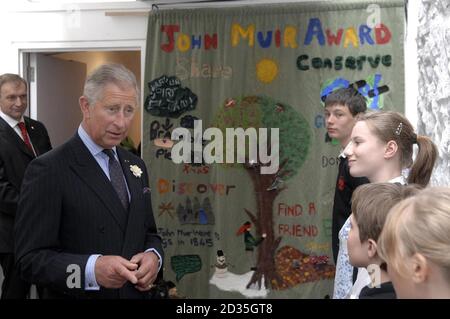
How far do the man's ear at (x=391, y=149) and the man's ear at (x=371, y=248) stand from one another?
0.77 m

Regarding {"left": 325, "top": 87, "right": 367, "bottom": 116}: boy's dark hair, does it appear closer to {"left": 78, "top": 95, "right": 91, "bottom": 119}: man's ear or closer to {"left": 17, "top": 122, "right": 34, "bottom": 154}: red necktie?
{"left": 78, "top": 95, "right": 91, "bottom": 119}: man's ear

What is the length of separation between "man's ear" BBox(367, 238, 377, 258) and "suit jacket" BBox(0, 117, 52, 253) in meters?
2.82

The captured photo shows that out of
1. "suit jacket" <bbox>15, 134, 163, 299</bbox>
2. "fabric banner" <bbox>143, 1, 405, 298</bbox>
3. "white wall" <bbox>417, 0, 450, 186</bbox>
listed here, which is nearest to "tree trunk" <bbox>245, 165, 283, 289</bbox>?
"fabric banner" <bbox>143, 1, 405, 298</bbox>

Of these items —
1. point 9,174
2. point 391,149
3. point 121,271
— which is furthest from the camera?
point 9,174

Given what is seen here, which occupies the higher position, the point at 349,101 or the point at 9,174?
the point at 349,101

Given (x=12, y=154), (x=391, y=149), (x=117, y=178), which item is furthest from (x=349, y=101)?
(x=12, y=154)

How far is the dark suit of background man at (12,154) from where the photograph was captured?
4.40 m

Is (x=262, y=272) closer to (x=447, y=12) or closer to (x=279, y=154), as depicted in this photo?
(x=279, y=154)

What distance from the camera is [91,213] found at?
244 centimetres

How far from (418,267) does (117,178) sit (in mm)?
1330

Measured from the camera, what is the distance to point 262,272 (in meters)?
5.23

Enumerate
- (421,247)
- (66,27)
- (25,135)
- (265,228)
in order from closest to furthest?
(421,247) → (25,135) → (265,228) → (66,27)

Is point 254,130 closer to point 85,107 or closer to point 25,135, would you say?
point 25,135

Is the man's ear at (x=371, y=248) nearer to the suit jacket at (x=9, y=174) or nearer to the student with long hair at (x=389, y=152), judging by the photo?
the student with long hair at (x=389, y=152)
